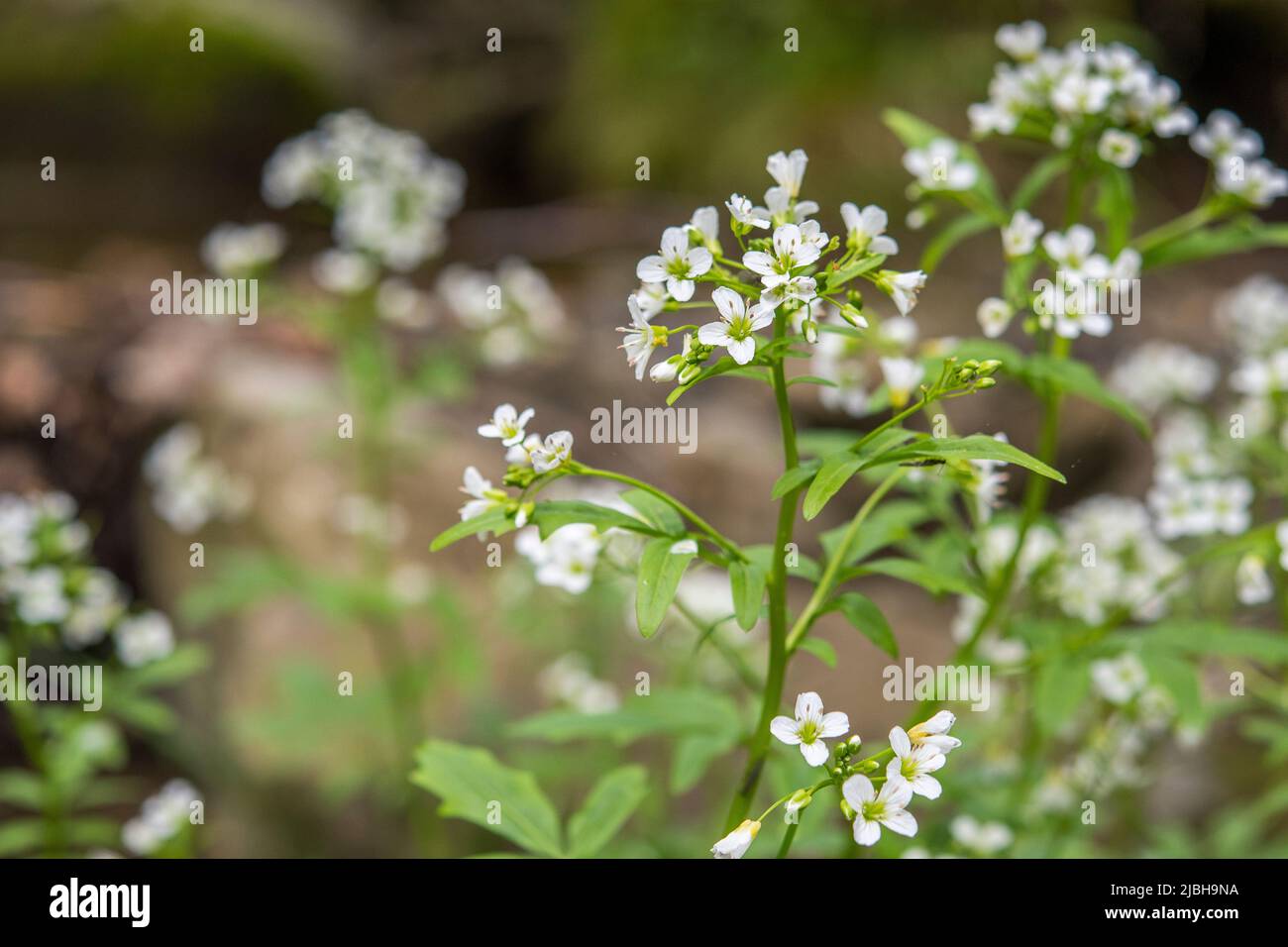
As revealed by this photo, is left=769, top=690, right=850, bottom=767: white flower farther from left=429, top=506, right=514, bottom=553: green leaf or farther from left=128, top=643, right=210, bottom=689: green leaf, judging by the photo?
left=128, top=643, right=210, bottom=689: green leaf

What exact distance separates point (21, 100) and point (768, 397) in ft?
21.2

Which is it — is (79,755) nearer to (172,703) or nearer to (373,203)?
(373,203)

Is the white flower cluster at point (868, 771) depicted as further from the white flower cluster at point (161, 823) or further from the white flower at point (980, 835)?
the white flower cluster at point (161, 823)

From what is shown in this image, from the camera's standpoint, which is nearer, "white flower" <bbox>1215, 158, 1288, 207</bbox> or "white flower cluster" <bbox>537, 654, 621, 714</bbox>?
"white flower" <bbox>1215, 158, 1288, 207</bbox>

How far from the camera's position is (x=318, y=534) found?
16.4 ft

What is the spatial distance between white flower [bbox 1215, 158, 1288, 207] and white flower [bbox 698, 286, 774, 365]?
119 cm

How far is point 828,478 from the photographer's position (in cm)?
143

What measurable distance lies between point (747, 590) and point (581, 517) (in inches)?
10.0

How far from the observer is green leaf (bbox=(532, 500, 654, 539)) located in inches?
61.3

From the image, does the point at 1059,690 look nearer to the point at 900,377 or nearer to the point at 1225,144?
the point at 900,377

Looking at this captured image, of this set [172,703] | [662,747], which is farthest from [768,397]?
[172,703]

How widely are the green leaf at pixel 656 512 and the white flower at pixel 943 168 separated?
2.66 feet

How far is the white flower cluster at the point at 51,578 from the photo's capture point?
8.41ft

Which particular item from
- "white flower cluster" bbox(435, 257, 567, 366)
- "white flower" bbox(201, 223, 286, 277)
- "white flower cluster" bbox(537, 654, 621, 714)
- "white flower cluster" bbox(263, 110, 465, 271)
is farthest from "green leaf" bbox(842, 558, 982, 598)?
"white flower" bbox(201, 223, 286, 277)
